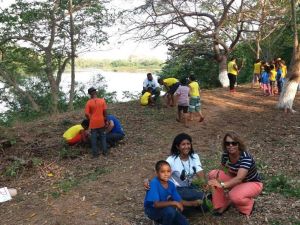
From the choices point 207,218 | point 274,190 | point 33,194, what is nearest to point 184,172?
point 207,218

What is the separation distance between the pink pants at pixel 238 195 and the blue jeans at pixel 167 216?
0.67m

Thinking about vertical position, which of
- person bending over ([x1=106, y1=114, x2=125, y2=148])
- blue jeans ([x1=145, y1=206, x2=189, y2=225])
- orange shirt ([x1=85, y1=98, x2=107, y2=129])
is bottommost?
blue jeans ([x1=145, y1=206, x2=189, y2=225])

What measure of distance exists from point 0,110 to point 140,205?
1952 centimetres

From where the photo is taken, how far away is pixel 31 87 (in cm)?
2405

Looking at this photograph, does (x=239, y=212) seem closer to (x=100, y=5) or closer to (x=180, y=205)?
(x=180, y=205)

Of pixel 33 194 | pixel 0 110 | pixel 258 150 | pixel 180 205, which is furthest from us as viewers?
pixel 0 110

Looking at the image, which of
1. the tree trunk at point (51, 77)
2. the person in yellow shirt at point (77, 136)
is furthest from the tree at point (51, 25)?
the person in yellow shirt at point (77, 136)

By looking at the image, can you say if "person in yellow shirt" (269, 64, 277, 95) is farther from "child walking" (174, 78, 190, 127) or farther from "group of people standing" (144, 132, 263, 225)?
"group of people standing" (144, 132, 263, 225)

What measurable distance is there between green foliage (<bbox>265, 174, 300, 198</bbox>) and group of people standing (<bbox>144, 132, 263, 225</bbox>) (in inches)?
40.4

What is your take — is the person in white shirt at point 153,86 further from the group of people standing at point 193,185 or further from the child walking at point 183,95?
the group of people standing at point 193,185

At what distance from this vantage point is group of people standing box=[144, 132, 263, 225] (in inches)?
184

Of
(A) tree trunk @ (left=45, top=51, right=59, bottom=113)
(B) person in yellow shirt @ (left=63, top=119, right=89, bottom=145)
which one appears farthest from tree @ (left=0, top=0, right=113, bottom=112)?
(B) person in yellow shirt @ (left=63, top=119, right=89, bottom=145)

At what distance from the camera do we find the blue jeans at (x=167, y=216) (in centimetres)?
459

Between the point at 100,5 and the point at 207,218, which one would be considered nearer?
the point at 207,218
